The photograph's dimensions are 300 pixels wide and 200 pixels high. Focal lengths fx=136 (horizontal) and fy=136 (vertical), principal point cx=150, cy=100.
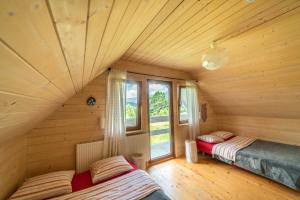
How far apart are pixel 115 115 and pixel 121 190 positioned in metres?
1.29

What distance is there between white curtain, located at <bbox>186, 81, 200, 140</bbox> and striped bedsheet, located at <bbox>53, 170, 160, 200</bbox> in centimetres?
217

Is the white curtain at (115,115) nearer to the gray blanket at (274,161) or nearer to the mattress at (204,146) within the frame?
the mattress at (204,146)

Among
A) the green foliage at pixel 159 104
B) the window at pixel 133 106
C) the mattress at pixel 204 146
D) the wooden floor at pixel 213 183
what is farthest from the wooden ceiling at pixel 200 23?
the wooden floor at pixel 213 183

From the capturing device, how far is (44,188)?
5.13 ft

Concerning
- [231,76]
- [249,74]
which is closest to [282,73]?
[249,74]

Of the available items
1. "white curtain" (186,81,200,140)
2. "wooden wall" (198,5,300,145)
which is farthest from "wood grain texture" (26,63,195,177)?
"wooden wall" (198,5,300,145)

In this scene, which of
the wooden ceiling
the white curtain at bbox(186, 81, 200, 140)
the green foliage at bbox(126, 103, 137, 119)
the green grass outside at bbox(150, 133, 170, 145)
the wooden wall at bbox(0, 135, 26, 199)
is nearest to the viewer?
the wooden ceiling

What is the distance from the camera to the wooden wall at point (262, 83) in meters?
1.82

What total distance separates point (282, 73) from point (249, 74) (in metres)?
0.46

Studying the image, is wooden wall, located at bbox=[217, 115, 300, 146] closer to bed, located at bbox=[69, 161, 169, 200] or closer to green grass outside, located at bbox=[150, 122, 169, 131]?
green grass outside, located at bbox=[150, 122, 169, 131]

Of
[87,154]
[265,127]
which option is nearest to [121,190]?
[87,154]

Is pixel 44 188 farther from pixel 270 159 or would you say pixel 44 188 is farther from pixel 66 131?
pixel 270 159

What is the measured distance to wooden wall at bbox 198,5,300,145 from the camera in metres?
1.82

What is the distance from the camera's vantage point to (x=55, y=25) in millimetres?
365
